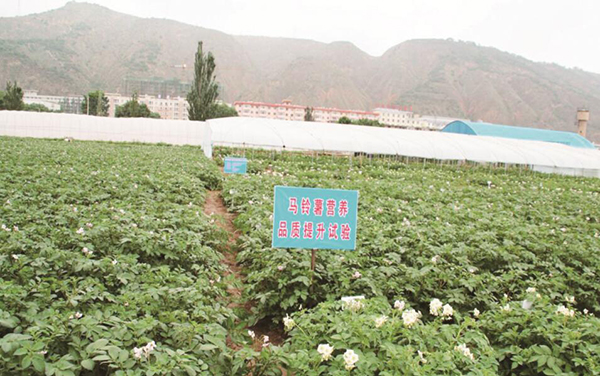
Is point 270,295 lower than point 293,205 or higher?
lower

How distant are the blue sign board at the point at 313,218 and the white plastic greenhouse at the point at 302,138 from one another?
17.0 m

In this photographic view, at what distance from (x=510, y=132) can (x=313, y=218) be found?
43.4 metres

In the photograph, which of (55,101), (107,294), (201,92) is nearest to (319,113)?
(55,101)

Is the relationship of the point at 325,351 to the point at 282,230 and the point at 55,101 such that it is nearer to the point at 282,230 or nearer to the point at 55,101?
the point at 282,230

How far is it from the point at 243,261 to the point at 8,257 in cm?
270

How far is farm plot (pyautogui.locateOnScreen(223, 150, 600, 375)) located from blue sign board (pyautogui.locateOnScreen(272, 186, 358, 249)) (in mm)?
304

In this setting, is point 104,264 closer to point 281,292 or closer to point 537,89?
point 281,292

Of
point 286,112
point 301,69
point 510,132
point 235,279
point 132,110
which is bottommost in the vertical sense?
point 235,279

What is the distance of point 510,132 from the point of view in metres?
41.4

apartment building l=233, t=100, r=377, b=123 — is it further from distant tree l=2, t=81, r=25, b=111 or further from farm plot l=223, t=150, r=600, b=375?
farm plot l=223, t=150, r=600, b=375

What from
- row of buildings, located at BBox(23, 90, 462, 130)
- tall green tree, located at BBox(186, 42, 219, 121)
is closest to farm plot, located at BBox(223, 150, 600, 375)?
tall green tree, located at BBox(186, 42, 219, 121)

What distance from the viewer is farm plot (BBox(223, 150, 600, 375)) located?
99.7 inches

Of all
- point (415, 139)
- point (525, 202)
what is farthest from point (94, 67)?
point (525, 202)

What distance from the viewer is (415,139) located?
2488 cm
